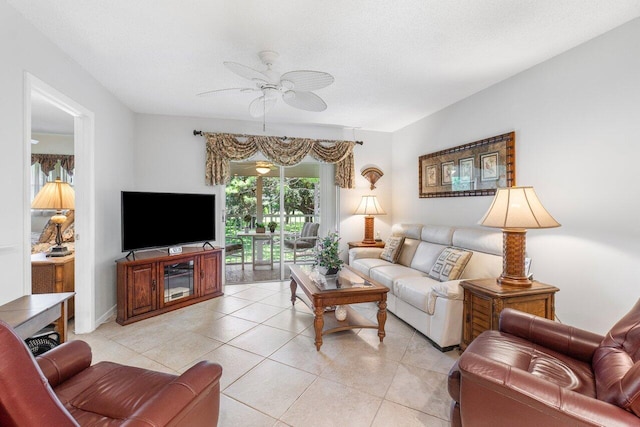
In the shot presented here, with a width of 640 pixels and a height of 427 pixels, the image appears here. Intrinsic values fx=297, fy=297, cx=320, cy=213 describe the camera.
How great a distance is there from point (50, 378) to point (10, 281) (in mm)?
976

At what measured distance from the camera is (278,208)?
5.05 meters

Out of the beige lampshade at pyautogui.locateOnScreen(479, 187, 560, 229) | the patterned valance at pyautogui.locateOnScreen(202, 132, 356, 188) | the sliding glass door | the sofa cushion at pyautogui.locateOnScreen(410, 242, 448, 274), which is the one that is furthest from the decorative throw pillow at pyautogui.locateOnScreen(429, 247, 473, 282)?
the sliding glass door

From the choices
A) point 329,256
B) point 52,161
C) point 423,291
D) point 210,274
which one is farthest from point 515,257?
point 52,161

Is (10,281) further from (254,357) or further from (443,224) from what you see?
(443,224)

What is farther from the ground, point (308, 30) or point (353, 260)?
point (308, 30)

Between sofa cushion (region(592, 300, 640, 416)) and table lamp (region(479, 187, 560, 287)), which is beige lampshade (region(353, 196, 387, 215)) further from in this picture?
sofa cushion (region(592, 300, 640, 416))

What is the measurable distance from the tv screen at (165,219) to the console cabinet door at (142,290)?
0.26m

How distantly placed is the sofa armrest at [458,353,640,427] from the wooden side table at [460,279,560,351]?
1.06m

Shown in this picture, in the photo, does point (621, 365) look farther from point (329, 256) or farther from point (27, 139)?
point (27, 139)

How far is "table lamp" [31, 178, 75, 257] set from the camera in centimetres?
310

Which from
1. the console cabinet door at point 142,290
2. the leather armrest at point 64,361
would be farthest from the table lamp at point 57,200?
the leather armrest at point 64,361

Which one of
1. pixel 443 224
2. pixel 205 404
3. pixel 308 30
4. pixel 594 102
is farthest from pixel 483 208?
pixel 205 404

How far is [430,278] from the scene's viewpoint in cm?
332

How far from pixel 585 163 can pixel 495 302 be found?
1.38 m
